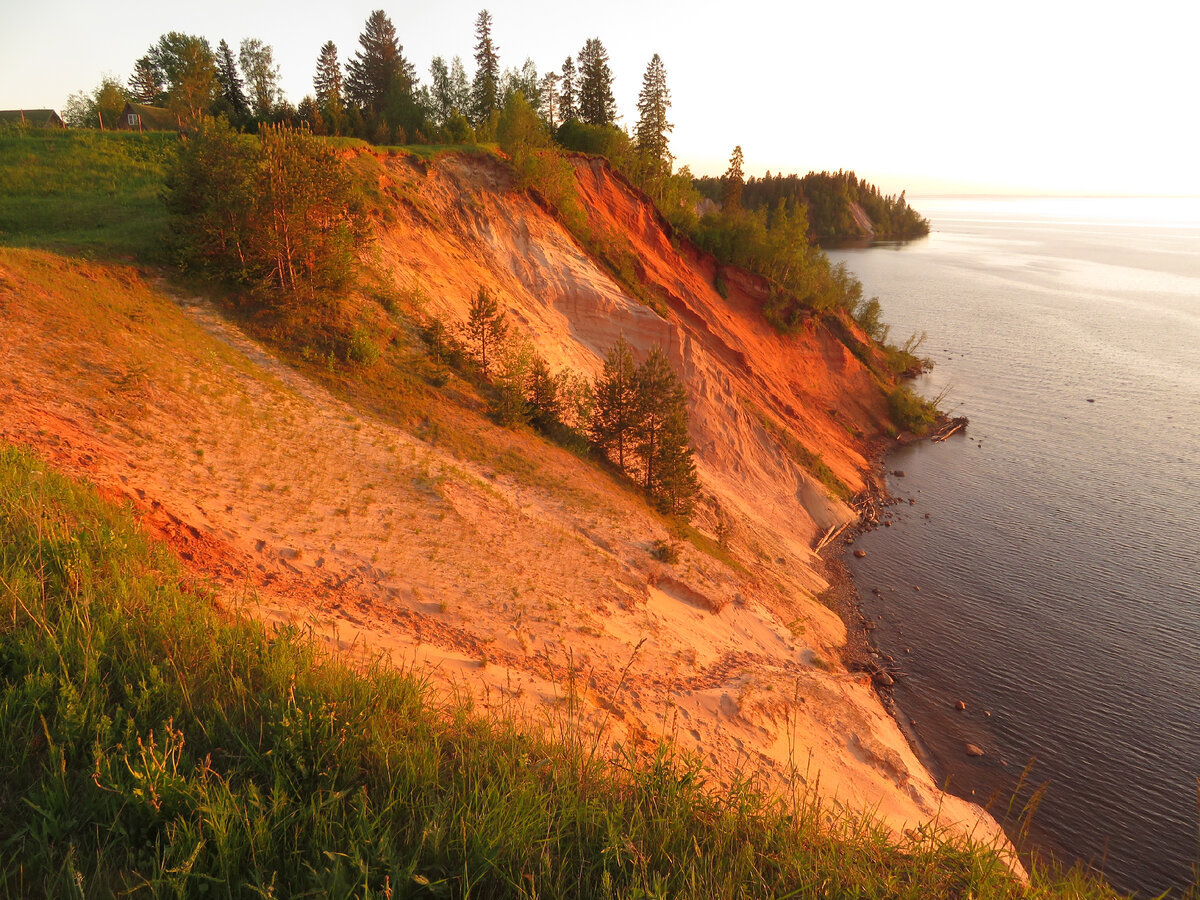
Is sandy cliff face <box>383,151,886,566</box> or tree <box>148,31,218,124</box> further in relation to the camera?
tree <box>148,31,218,124</box>

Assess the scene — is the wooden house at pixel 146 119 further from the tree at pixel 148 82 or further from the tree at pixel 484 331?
the tree at pixel 484 331

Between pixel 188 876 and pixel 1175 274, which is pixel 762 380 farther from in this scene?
pixel 1175 274

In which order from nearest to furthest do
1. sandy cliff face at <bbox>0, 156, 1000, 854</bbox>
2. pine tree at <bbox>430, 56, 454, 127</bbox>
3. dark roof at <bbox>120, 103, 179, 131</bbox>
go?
sandy cliff face at <bbox>0, 156, 1000, 854</bbox> < dark roof at <bbox>120, 103, 179, 131</bbox> < pine tree at <bbox>430, 56, 454, 127</bbox>

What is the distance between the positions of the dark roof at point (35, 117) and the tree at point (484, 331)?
32609 mm

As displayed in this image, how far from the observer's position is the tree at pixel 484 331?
18922 millimetres

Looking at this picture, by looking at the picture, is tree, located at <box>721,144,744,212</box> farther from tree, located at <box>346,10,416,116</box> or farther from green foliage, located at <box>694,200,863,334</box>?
tree, located at <box>346,10,416,116</box>

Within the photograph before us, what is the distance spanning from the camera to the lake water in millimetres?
14656

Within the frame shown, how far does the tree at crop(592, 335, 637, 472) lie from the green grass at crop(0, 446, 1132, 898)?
1454cm

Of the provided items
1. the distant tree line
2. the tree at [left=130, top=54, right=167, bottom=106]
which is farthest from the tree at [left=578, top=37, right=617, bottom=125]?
the distant tree line

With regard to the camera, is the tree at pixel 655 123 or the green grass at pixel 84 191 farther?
the tree at pixel 655 123

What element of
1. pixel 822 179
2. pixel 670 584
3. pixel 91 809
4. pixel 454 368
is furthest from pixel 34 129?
pixel 822 179

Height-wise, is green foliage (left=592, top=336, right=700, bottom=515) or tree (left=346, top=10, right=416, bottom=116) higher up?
tree (left=346, top=10, right=416, bottom=116)

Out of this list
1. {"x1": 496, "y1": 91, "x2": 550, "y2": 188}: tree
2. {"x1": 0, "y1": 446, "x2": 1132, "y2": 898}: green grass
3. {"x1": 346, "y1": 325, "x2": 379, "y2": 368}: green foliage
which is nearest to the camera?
{"x1": 0, "y1": 446, "x2": 1132, "y2": 898}: green grass

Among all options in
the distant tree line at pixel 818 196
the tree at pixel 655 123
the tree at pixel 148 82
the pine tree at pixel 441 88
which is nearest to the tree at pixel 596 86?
the tree at pixel 655 123
